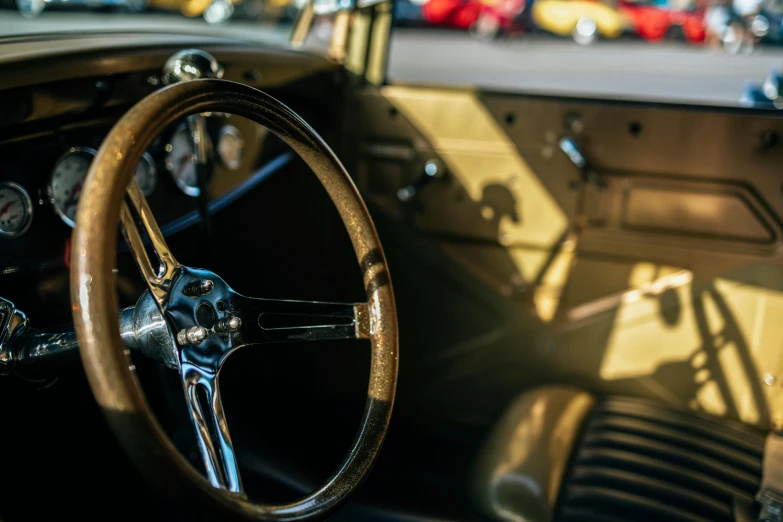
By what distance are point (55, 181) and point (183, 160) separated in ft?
1.07

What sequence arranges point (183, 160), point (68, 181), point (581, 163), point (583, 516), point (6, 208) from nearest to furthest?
point (6, 208)
point (68, 181)
point (583, 516)
point (183, 160)
point (581, 163)

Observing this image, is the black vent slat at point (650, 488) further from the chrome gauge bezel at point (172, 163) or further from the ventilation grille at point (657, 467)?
the chrome gauge bezel at point (172, 163)

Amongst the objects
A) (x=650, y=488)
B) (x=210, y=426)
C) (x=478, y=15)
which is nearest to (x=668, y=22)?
(x=478, y=15)

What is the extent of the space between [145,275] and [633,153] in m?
1.26

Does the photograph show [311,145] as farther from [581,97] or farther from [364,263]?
[581,97]

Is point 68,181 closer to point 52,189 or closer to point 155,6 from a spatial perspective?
point 52,189

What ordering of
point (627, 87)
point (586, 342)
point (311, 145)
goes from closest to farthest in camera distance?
point (311, 145), point (586, 342), point (627, 87)

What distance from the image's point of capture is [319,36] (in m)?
2.11

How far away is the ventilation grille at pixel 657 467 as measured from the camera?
4.74ft

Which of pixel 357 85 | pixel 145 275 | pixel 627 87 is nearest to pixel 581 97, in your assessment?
pixel 357 85

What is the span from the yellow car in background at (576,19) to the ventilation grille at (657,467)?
7765 mm

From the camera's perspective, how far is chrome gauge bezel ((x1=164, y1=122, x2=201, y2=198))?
149 cm

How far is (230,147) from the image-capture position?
5.51ft

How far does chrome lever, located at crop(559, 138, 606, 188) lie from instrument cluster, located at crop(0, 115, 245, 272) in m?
0.85
